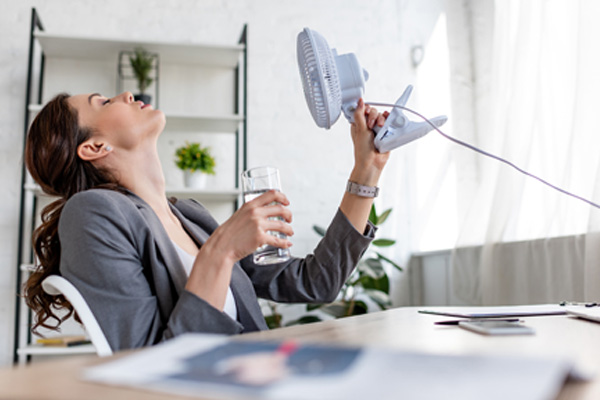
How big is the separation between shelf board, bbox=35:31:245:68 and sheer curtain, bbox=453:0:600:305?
133 cm

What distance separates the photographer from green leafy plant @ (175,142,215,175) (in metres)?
2.76

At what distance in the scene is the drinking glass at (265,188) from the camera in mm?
939

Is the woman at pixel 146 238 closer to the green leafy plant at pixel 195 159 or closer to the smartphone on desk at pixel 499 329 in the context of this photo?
the smartphone on desk at pixel 499 329

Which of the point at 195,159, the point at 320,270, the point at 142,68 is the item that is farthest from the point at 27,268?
the point at 142,68

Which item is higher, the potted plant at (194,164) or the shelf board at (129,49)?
the shelf board at (129,49)

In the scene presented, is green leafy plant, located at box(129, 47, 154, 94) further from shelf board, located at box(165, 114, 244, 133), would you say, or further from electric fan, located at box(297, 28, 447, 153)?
electric fan, located at box(297, 28, 447, 153)

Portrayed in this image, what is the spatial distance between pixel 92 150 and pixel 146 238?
37cm

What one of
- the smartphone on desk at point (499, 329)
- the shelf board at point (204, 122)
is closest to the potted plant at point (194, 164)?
the shelf board at point (204, 122)

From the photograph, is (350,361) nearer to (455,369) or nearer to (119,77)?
(455,369)

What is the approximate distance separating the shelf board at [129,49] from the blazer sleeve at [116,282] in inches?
73.7

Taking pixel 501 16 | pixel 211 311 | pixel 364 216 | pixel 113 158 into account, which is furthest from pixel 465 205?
pixel 211 311

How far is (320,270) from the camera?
1.36 metres

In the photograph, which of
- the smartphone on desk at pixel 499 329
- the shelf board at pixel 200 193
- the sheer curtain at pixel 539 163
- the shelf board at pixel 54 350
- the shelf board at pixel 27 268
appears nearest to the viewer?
the smartphone on desk at pixel 499 329

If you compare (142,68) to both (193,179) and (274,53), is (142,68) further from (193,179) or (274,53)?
(274,53)
